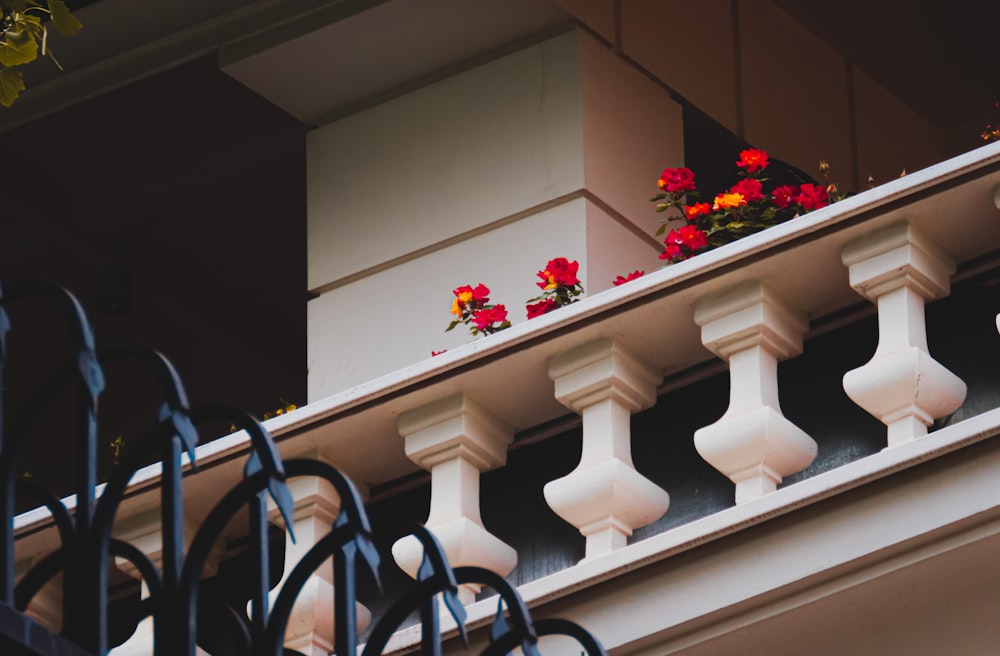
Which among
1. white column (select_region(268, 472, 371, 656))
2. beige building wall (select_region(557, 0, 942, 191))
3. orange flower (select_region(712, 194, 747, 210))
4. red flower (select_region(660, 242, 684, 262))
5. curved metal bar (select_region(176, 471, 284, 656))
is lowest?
curved metal bar (select_region(176, 471, 284, 656))

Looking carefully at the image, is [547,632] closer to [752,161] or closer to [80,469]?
[80,469]

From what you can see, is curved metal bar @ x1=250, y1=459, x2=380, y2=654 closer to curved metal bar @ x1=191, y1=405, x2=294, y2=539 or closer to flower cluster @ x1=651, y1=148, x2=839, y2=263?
curved metal bar @ x1=191, y1=405, x2=294, y2=539

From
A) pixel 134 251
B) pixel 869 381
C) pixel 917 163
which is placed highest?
pixel 134 251

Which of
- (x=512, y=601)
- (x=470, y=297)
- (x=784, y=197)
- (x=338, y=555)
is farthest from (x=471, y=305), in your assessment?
(x=338, y=555)

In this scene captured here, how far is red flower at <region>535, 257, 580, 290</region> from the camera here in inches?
241

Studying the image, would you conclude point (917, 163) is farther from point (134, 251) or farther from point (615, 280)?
point (134, 251)

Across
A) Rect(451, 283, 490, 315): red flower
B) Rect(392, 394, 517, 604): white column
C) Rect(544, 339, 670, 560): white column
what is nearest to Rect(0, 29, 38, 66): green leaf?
Rect(392, 394, 517, 604): white column

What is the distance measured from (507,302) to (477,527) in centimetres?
192

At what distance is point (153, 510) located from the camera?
5.17m

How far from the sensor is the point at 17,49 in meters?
5.17

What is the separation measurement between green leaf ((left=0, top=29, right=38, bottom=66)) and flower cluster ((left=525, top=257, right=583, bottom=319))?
1665mm

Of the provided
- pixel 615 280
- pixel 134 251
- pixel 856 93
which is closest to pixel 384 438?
pixel 615 280

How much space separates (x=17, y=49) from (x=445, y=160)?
2.23 meters

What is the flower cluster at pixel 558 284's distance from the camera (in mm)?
6109
